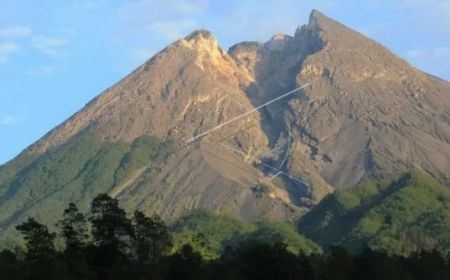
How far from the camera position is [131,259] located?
265 feet

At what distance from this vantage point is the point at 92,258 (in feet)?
244

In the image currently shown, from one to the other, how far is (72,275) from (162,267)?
40.1ft

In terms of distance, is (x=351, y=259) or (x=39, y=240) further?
(x=351, y=259)

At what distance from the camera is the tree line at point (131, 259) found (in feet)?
221

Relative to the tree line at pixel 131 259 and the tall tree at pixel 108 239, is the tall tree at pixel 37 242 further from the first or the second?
the tall tree at pixel 108 239

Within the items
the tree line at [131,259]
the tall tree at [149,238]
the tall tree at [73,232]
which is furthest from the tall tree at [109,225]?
the tall tree at [149,238]

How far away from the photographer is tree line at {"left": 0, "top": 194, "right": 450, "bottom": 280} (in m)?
67.4

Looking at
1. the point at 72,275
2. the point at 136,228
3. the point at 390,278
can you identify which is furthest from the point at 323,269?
the point at 72,275

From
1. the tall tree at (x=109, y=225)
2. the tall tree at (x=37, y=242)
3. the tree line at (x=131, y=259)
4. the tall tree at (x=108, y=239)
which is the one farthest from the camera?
the tall tree at (x=109, y=225)

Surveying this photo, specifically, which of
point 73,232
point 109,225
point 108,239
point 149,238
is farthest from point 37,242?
point 149,238

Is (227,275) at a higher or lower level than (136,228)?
lower

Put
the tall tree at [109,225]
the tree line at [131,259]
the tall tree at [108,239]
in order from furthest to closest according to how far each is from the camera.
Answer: the tall tree at [109,225], the tall tree at [108,239], the tree line at [131,259]

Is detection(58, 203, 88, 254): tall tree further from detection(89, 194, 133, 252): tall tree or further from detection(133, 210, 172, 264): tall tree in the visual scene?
detection(133, 210, 172, 264): tall tree

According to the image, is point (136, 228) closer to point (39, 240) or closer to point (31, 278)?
point (39, 240)
